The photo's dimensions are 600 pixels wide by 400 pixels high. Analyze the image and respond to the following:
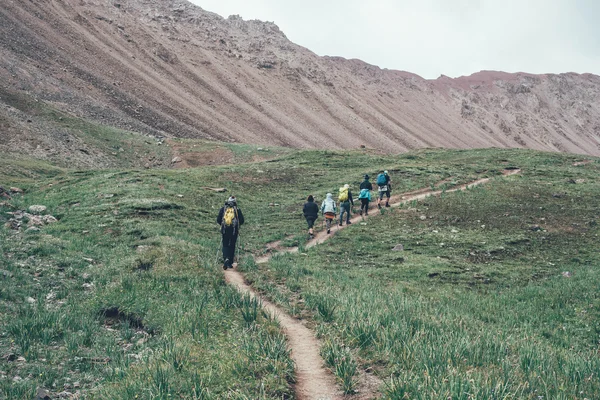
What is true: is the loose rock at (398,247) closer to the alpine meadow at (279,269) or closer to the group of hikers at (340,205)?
the alpine meadow at (279,269)

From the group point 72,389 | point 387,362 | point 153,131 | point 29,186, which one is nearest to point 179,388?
point 72,389

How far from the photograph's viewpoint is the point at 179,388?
4941 mm

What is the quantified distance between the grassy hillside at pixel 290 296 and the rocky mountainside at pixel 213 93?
2520cm

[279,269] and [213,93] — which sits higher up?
[213,93]

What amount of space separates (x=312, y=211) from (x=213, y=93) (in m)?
74.3

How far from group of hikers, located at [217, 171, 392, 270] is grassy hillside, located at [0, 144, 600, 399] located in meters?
1.14

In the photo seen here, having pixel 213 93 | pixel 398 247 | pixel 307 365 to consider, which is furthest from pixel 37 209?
pixel 213 93

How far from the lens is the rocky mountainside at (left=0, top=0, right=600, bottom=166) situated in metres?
53.3

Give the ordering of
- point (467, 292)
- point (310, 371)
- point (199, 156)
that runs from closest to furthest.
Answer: point (310, 371) < point (467, 292) < point (199, 156)

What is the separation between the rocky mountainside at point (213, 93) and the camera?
175ft

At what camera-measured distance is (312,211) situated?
1925 cm

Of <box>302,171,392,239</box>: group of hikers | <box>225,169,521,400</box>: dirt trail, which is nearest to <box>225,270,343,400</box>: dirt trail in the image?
<box>225,169,521,400</box>: dirt trail

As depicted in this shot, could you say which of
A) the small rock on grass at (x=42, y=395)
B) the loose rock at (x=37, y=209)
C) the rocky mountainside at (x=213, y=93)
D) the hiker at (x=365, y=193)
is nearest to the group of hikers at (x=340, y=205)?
the hiker at (x=365, y=193)

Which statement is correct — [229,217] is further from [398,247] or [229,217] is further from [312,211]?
[398,247]
